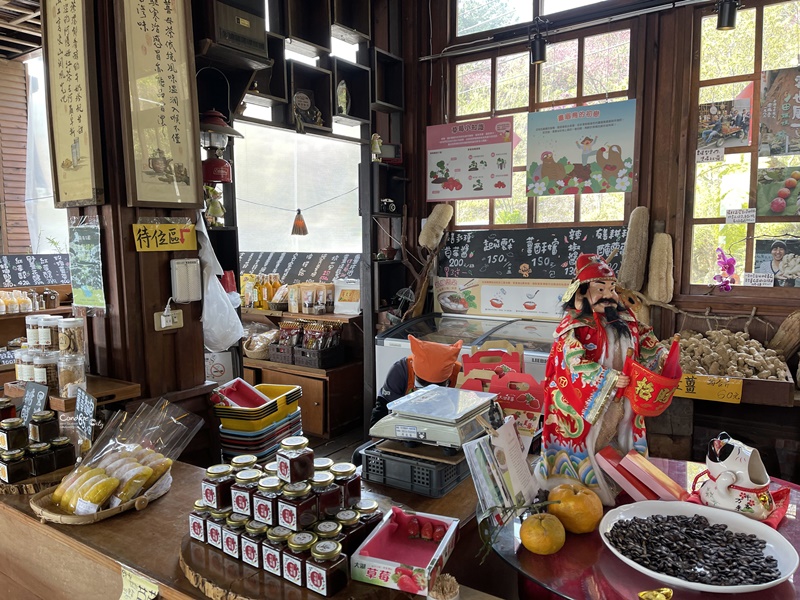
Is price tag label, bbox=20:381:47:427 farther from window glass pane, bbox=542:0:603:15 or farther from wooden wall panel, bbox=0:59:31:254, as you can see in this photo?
wooden wall panel, bbox=0:59:31:254

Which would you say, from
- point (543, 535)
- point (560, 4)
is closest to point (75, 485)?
point (543, 535)

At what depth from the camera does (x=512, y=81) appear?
434cm

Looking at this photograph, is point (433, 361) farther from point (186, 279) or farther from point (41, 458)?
point (41, 458)

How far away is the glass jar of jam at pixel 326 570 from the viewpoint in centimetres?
121

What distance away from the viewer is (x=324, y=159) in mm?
6559

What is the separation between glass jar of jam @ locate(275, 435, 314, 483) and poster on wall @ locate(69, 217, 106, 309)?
1.43 m

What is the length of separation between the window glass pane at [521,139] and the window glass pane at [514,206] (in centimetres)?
9

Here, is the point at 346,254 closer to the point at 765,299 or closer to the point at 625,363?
the point at 765,299

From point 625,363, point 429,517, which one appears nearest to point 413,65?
point 625,363

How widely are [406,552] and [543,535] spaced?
13.3 inches

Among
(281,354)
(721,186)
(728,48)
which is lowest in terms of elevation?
(281,354)

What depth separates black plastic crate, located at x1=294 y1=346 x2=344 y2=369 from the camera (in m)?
4.76

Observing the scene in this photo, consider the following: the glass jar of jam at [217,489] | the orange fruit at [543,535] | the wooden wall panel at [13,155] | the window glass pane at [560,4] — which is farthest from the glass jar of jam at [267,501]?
the wooden wall panel at [13,155]

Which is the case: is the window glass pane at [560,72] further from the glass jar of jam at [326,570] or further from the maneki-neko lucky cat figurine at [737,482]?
the glass jar of jam at [326,570]
